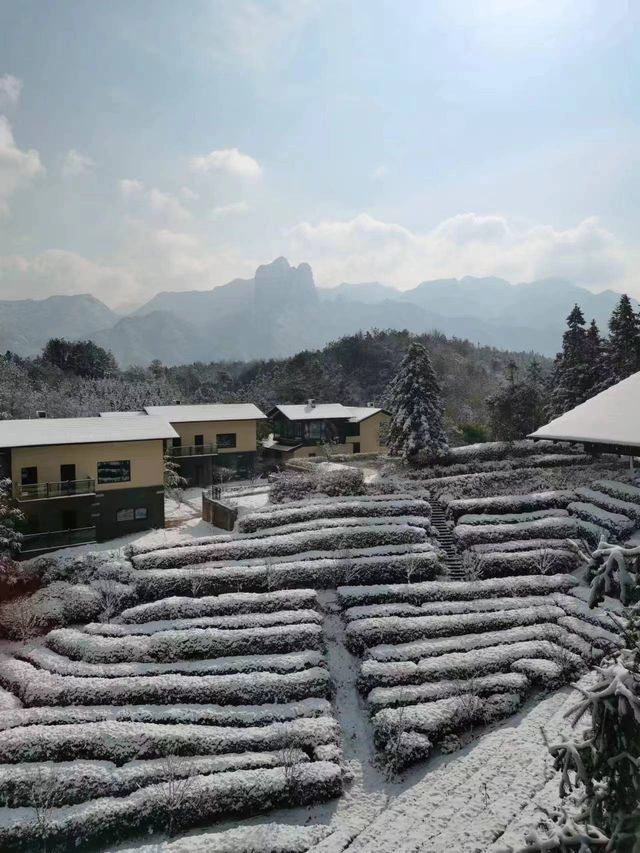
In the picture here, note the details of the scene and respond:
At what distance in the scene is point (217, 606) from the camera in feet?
57.7

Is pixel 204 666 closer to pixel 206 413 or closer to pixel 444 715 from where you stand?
pixel 444 715

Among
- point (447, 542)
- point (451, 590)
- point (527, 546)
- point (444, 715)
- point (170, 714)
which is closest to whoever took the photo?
point (444, 715)

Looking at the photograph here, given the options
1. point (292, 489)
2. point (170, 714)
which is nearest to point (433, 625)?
point (170, 714)

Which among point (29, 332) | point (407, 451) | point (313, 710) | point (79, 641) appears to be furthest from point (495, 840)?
point (29, 332)

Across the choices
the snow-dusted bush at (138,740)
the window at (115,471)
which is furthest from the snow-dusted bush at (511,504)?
the window at (115,471)

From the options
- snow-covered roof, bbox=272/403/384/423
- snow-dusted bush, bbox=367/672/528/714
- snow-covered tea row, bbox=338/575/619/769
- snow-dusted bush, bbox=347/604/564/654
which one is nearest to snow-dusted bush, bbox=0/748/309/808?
snow-dusted bush, bbox=367/672/528/714

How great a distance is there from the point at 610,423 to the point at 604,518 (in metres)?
20.6

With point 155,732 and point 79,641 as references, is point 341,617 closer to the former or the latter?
point 155,732

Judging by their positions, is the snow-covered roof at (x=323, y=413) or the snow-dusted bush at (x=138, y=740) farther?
the snow-covered roof at (x=323, y=413)

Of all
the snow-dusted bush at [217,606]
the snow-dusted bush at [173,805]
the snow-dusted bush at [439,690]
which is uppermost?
the snow-dusted bush at [217,606]

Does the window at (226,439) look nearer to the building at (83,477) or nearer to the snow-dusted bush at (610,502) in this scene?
the building at (83,477)

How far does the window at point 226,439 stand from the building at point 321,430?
17.4ft

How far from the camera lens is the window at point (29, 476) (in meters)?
25.5

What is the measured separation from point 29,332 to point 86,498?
172761mm
